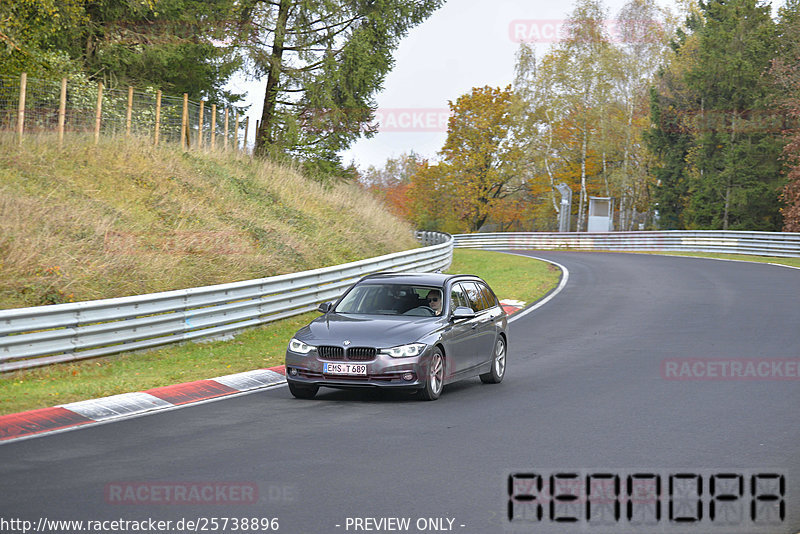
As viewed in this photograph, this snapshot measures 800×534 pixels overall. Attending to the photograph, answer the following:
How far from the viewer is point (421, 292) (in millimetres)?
12680

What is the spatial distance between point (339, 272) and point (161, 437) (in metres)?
12.7

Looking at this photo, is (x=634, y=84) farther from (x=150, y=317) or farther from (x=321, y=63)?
(x=150, y=317)

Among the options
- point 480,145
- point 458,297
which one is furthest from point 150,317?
point 480,145

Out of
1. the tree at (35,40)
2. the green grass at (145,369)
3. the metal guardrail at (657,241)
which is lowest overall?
the green grass at (145,369)

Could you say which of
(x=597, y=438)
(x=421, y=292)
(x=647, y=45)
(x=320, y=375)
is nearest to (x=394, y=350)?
(x=320, y=375)

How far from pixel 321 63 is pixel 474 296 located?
81.2 ft

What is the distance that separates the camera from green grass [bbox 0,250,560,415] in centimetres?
1127

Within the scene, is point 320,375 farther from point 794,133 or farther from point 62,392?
point 794,133

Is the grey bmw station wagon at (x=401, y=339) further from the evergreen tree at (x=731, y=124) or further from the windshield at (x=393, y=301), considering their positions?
the evergreen tree at (x=731, y=124)

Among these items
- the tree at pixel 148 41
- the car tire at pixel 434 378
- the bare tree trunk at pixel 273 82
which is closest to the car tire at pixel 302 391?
the car tire at pixel 434 378

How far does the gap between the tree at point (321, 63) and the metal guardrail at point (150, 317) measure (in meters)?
16.0

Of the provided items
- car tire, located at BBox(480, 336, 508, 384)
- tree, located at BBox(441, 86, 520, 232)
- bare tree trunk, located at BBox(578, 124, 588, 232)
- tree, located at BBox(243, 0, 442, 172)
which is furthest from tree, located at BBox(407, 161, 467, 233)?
car tire, located at BBox(480, 336, 508, 384)

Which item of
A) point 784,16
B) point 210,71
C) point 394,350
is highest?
point 784,16

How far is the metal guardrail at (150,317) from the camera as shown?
12.5 meters
